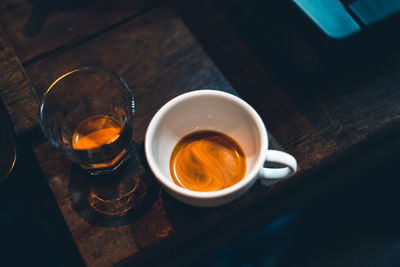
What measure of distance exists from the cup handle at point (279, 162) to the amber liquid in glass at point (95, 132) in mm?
261

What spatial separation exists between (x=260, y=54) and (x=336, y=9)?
0.17 meters

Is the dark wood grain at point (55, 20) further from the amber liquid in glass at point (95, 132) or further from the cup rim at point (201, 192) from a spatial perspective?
the cup rim at point (201, 192)

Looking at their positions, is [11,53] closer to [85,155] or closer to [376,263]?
[85,155]

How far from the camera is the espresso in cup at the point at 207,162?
1.87 feet

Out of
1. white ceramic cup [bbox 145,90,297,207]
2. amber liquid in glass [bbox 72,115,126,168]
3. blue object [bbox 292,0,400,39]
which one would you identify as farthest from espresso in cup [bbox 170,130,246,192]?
blue object [bbox 292,0,400,39]

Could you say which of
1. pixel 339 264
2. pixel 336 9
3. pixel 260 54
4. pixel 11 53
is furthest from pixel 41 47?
pixel 339 264

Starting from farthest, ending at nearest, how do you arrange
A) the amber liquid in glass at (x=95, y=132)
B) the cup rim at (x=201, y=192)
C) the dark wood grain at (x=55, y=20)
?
1. the dark wood grain at (x=55, y=20)
2. the amber liquid in glass at (x=95, y=132)
3. the cup rim at (x=201, y=192)

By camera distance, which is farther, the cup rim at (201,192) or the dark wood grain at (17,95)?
the dark wood grain at (17,95)

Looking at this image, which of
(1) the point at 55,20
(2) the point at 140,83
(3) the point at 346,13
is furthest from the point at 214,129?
(1) the point at 55,20

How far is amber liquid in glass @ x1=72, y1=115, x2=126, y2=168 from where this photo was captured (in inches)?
23.7

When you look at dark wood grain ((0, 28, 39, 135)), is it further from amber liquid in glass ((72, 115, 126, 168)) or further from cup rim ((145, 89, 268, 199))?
cup rim ((145, 89, 268, 199))

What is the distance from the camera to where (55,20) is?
0.74 m

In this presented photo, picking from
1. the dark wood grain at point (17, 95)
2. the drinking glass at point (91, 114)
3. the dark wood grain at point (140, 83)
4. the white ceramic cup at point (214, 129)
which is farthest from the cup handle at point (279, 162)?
the dark wood grain at point (17, 95)

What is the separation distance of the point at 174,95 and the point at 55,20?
0.32 meters
